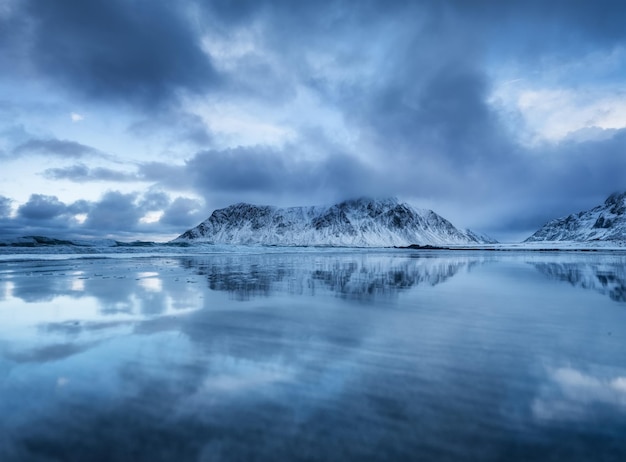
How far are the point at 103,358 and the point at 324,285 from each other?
9198mm

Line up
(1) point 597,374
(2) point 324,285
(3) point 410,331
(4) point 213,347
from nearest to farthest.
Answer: (1) point 597,374 → (4) point 213,347 → (3) point 410,331 → (2) point 324,285

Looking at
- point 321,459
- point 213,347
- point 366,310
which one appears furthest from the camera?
point 366,310

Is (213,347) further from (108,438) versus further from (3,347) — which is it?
(3,347)

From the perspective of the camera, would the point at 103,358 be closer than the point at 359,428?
No

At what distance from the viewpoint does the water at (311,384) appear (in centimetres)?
277

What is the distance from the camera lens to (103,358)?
4836 mm

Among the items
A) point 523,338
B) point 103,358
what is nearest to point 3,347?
point 103,358

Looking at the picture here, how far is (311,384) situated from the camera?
3975 mm

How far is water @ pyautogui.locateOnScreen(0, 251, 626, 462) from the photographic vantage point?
9.08 ft

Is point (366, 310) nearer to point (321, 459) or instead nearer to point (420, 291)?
point (420, 291)

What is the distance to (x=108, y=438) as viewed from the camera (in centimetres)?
284

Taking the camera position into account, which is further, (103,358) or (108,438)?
(103,358)

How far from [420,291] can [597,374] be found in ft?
24.2

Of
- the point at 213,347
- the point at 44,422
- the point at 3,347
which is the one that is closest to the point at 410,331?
the point at 213,347
